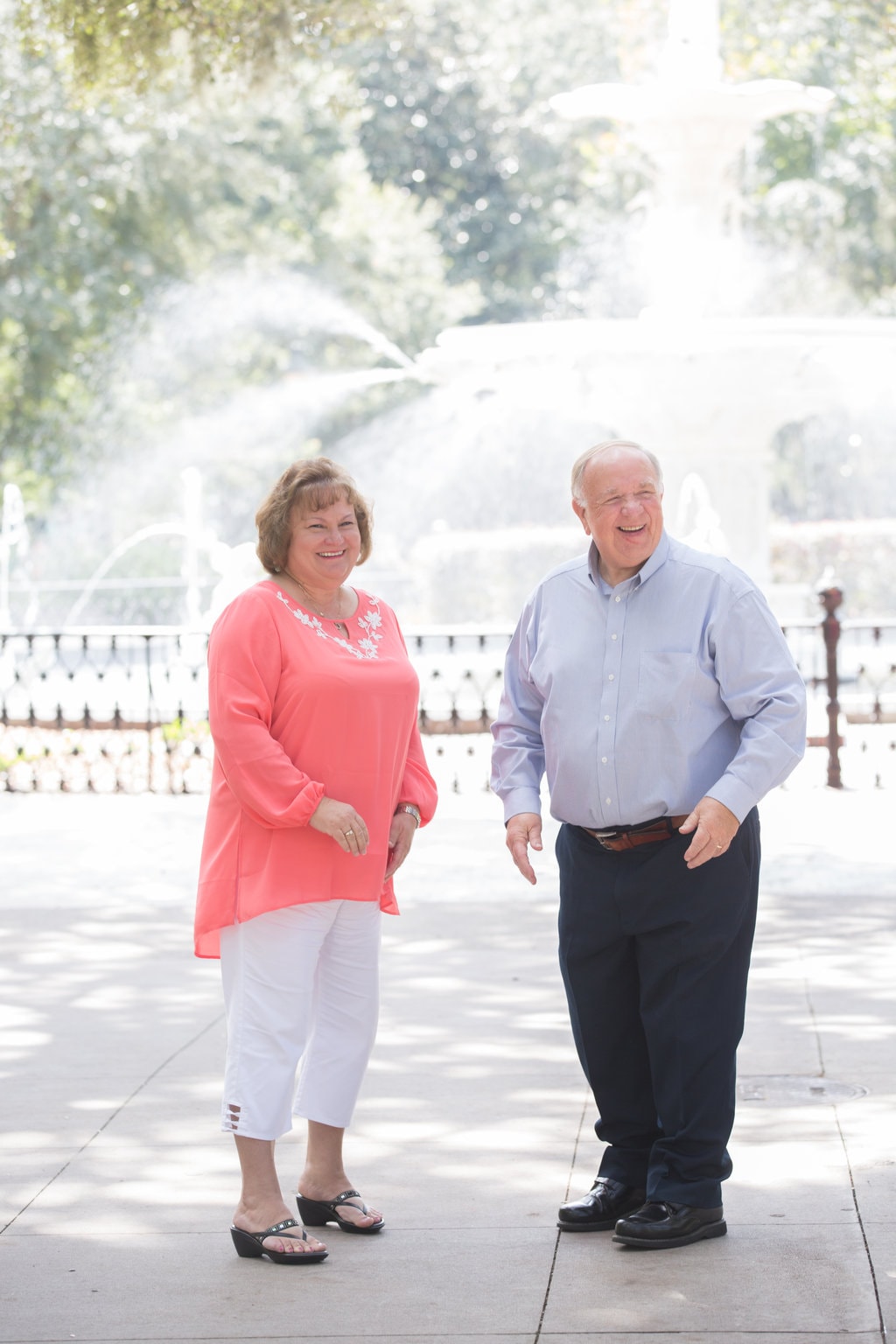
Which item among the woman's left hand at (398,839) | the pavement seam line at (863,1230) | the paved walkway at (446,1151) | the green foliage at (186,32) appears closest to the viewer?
the pavement seam line at (863,1230)

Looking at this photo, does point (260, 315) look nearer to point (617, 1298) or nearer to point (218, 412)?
point (218, 412)

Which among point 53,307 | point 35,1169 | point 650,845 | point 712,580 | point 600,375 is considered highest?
point 53,307

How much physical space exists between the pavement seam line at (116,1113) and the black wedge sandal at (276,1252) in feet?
1.93

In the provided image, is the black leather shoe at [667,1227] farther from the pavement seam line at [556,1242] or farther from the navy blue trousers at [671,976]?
the pavement seam line at [556,1242]

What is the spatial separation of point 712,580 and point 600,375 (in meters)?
9.75

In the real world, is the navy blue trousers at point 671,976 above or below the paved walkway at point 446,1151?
above

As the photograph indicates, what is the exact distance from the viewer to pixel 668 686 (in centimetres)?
380

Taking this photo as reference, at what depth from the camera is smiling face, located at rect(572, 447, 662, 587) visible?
12.6ft

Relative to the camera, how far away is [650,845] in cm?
385

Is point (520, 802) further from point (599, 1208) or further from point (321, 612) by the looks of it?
point (599, 1208)

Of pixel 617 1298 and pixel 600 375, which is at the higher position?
pixel 600 375

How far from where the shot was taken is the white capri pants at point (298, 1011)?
12.8 ft

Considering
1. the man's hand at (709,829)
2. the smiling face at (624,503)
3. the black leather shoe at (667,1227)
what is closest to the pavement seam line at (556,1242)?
the black leather shoe at (667,1227)

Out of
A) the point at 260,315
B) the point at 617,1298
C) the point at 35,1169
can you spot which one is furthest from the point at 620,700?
the point at 260,315
